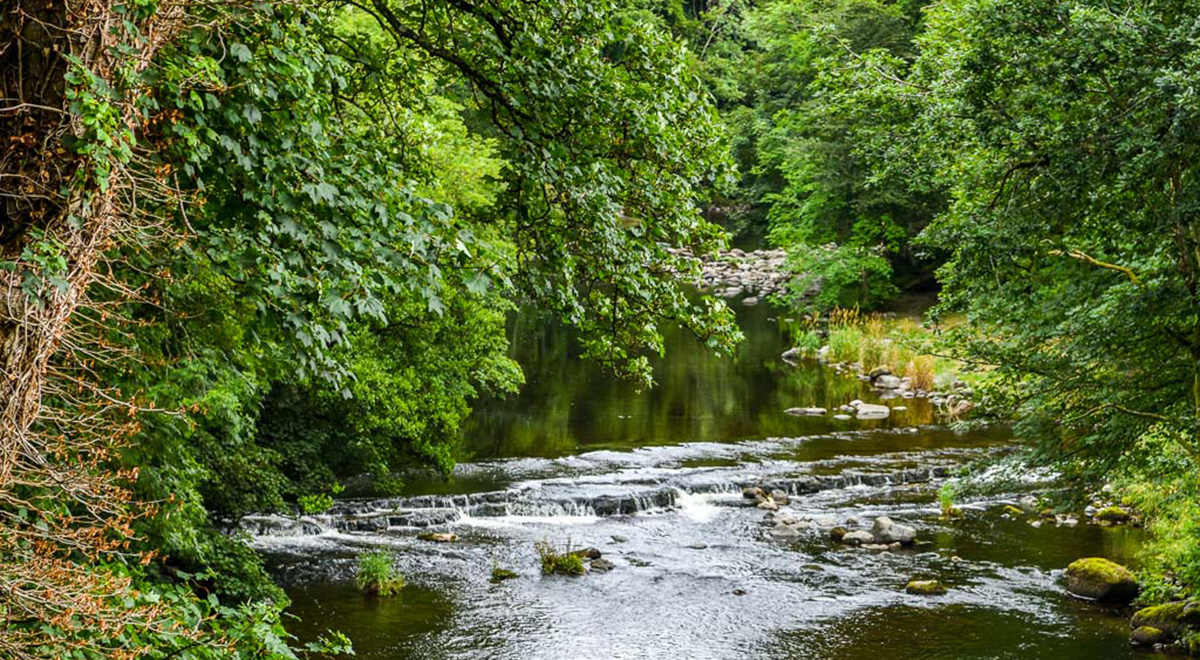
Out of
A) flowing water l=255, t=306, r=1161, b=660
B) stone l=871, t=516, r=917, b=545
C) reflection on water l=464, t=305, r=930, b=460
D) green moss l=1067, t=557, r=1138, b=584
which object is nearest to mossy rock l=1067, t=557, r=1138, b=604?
green moss l=1067, t=557, r=1138, b=584

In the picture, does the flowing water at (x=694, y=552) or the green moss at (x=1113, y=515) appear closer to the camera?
the flowing water at (x=694, y=552)

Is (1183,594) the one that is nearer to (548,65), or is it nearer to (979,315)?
(979,315)

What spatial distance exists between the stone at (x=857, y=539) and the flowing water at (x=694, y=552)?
1.19 feet

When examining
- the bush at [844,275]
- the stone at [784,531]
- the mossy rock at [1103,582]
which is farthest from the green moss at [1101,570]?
the bush at [844,275]

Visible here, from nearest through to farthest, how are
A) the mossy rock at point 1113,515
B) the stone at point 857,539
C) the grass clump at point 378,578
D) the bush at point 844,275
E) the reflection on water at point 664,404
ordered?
the grass clump at point 378,578 < the stone at point 857,539 < the mossy rock at point 1113,515 < the reflection on water at point 664,404 < the bush at point 844,275

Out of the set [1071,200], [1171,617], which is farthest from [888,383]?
[1071,200]

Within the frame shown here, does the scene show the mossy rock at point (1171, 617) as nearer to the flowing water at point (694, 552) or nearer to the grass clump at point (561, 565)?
the flowing water at point (694, 552)

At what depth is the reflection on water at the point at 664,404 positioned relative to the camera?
23203mm

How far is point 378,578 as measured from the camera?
45.8 ft

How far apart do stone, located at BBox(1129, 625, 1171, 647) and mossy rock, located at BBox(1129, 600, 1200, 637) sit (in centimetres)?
9

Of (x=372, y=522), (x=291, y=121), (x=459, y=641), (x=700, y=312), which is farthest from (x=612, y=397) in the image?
(x=291, y=121)

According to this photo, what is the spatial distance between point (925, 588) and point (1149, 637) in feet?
9.58

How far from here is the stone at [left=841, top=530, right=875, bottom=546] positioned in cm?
1667

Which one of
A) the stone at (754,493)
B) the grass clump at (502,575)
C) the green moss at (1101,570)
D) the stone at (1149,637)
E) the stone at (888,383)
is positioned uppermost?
the stone at (888,383)
